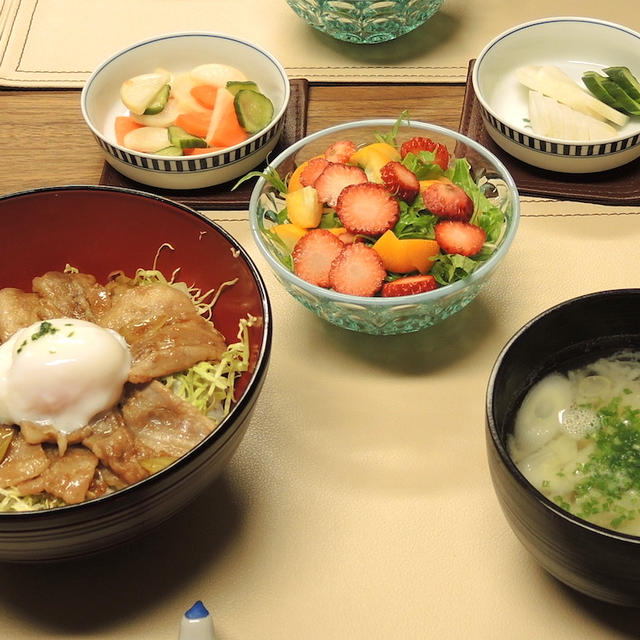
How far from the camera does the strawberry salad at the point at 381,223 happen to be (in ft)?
4.46

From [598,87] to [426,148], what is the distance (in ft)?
1.59

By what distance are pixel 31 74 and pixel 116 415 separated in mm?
1211

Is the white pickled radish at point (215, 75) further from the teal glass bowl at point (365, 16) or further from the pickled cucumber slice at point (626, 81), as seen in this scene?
the pickled cucumber slice at point (626, 81)

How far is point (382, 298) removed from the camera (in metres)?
1.31

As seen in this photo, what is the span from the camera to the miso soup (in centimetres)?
101

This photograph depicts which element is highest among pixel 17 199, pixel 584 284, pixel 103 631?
pixel 17 199

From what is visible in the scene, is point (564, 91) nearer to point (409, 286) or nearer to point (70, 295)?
point (409, 286)

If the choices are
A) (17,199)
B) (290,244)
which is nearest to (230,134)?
(290,244)

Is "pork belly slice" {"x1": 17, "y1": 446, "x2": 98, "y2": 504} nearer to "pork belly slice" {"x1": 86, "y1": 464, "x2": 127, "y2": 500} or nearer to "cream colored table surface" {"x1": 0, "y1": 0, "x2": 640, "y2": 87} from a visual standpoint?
"pork belly slice" {"x1": 86, "y1": 464, "x2": 127, "y2": 500}

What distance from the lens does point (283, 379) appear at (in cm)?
141

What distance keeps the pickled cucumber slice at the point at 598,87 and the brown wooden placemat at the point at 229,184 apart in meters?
0.62

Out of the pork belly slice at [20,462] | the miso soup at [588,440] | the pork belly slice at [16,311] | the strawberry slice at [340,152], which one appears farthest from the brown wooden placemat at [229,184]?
the miso soup at [588,440]

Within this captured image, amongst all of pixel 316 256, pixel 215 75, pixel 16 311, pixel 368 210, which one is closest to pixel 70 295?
pixel 16 311

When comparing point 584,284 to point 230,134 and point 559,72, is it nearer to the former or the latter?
point 559,72
